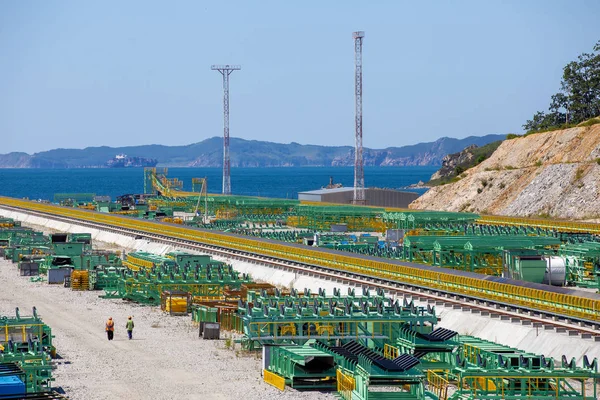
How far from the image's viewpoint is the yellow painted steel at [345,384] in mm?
32003

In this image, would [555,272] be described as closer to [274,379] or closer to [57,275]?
[274,379]

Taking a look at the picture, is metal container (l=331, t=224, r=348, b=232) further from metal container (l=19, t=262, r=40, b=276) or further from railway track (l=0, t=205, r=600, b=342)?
metal container (l=19, t=262, r=40, b=276)

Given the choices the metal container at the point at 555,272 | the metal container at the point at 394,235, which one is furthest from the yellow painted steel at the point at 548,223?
the metal container at the point at 555,272

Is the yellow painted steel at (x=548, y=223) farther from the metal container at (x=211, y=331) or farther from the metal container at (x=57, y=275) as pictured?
the metal container at (x=211, y=331)

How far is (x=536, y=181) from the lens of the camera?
104 meters

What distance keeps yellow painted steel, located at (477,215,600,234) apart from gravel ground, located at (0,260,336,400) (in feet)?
125

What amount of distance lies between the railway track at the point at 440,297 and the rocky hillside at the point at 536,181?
115ft

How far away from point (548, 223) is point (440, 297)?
38734 mm

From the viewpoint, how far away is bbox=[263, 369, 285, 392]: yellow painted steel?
34.1 meters

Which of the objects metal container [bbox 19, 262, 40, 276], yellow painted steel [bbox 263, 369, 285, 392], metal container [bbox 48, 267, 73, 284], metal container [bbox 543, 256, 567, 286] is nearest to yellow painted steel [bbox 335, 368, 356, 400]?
yellow painted steel [bbox 263, 369, 285, 392]

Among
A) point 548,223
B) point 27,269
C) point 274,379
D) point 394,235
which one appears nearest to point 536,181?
point 548,223

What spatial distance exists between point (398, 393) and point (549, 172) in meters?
76.0

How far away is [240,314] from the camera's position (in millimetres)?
45094

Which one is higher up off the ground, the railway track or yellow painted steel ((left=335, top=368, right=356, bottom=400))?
the railway track
